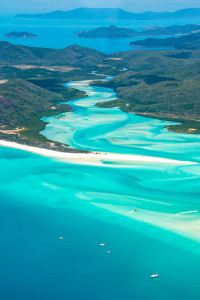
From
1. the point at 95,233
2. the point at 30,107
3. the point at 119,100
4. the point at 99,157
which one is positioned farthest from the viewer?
the point at 119,100

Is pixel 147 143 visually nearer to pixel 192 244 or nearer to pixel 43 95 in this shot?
pixel 192 244

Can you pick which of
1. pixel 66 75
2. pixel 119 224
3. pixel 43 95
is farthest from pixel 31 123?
pixel 66 75

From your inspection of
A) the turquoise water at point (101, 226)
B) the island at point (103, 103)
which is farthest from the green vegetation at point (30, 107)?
the turquoise water at point (101, 226)

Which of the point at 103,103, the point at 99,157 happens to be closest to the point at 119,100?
the point at 103,103

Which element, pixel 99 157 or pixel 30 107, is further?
pixel 30 107

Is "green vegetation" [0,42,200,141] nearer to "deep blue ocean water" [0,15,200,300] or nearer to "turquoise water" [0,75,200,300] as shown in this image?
"turquoise water" [0,75,200,300]

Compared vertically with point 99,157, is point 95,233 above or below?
below

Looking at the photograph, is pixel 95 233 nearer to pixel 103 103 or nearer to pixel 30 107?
pixel 30 107

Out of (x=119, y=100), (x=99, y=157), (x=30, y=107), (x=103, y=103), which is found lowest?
(x=99, y=157)
